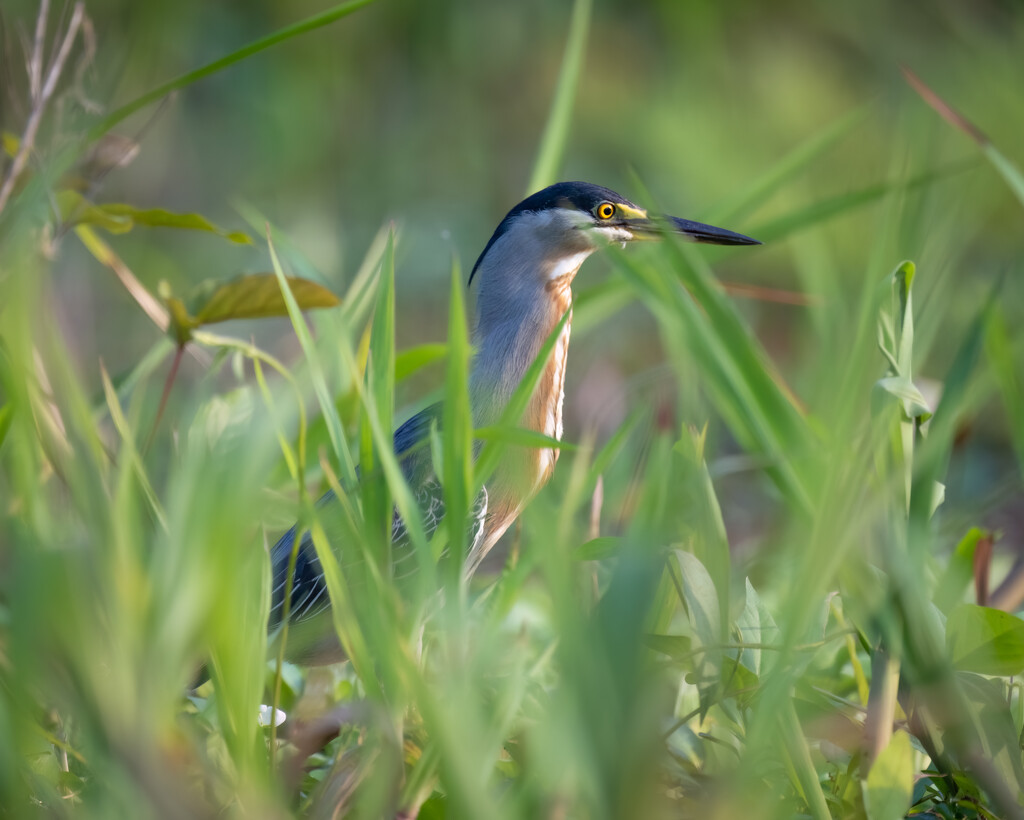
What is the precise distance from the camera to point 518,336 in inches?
71.6

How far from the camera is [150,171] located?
13.8 feet

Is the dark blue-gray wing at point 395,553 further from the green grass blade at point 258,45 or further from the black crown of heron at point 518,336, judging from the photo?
the green grass blade at point 258,45

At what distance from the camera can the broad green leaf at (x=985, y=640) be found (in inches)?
35.4

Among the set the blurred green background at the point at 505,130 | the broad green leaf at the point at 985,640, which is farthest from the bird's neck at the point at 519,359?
the blurred green background at the point at 505,130

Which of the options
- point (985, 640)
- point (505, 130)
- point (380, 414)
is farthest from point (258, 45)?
point (505, 130)

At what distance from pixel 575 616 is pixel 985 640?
0.43 meters

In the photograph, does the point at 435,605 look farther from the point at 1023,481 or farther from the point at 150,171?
the point at 150,171

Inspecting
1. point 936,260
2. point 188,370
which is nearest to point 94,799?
point 936,260

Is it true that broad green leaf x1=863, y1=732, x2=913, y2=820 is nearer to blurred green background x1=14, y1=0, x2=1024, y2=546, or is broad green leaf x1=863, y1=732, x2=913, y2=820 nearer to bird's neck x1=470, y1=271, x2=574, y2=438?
bird's neck x1=470, y1=271, x2=574, y2=438

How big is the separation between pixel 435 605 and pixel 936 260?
64 centimetres

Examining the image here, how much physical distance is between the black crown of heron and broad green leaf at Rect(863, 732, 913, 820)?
2.82 ft

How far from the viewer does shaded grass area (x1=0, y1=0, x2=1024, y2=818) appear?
2.47 ft

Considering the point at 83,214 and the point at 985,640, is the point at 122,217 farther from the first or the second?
the point at 985,640

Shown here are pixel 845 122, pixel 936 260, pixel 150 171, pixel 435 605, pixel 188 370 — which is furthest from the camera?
pixel 150 171
